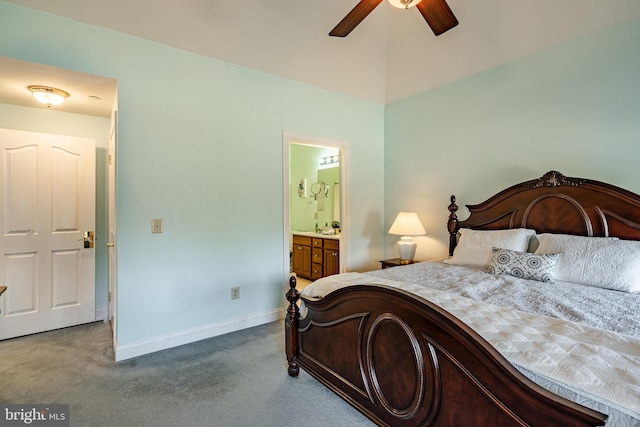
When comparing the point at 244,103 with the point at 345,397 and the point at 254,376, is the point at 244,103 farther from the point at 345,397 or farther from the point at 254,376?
the point at 345,397

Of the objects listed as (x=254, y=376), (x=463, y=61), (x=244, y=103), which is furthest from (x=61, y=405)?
(x=463, y=61)

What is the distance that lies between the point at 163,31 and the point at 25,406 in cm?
286

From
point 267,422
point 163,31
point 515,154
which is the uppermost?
point 163,31

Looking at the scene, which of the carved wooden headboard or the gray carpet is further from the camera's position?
the carved wooden headboard

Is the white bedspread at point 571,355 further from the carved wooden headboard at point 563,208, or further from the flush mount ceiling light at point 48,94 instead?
the flush mount ceiling light at point 48,94

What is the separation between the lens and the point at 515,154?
3.12 metres

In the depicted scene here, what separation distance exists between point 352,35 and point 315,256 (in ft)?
10.1

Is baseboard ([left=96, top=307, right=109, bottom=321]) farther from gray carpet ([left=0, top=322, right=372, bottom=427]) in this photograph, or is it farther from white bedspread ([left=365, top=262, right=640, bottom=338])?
white bedspread ([left=365, top=262, right=640, bottom=338])

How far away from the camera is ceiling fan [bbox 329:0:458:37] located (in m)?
2.01

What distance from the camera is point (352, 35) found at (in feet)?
10.7

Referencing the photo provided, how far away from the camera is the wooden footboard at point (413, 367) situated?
107 centimetres

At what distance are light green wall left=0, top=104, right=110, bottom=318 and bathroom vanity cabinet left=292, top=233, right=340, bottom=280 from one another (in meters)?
2.73

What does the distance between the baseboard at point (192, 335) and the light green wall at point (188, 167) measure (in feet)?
0.13

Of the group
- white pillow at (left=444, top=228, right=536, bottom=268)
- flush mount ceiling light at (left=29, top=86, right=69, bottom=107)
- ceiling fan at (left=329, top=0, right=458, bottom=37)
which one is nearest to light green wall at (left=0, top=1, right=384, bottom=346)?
flush mount ceiling light at (left=29, top=86, right=69, bottom=107)
